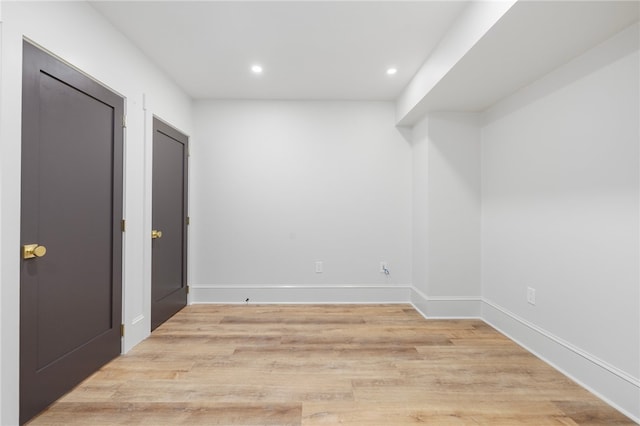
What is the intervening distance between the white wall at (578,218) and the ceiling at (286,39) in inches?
39.5

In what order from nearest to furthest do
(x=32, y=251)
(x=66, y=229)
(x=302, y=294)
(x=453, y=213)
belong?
(x=32, y=251) < (x=66, y=229) < (x=453, y=213) < (x=302, y=294)

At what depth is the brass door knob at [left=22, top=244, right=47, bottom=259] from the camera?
4.66 feet

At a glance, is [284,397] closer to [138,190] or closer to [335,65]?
[138,190]

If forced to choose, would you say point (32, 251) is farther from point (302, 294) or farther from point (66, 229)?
point (302, 294)

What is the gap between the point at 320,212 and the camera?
11.4 feet

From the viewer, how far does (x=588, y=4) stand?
1.38 metres

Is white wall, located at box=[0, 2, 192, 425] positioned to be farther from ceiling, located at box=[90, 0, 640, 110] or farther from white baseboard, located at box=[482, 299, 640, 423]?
white baseboard, located at box=[482, 299, 640, 423]

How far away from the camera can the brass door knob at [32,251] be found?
1.42 m

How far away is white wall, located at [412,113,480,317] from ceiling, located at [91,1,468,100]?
2.53ft

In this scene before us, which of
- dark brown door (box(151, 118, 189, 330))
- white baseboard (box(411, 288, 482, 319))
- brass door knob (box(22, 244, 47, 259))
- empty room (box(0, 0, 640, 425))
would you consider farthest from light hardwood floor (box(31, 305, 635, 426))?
brass door knob (box(22, 244, 47, 259))

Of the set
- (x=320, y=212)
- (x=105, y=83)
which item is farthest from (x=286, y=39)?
(x=320, y=212)

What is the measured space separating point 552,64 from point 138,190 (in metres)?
3.37

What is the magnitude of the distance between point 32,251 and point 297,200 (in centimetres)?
238

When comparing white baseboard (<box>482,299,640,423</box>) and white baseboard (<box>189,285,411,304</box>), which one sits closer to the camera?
white baseboard (<box>482,299,640,423</box>)
